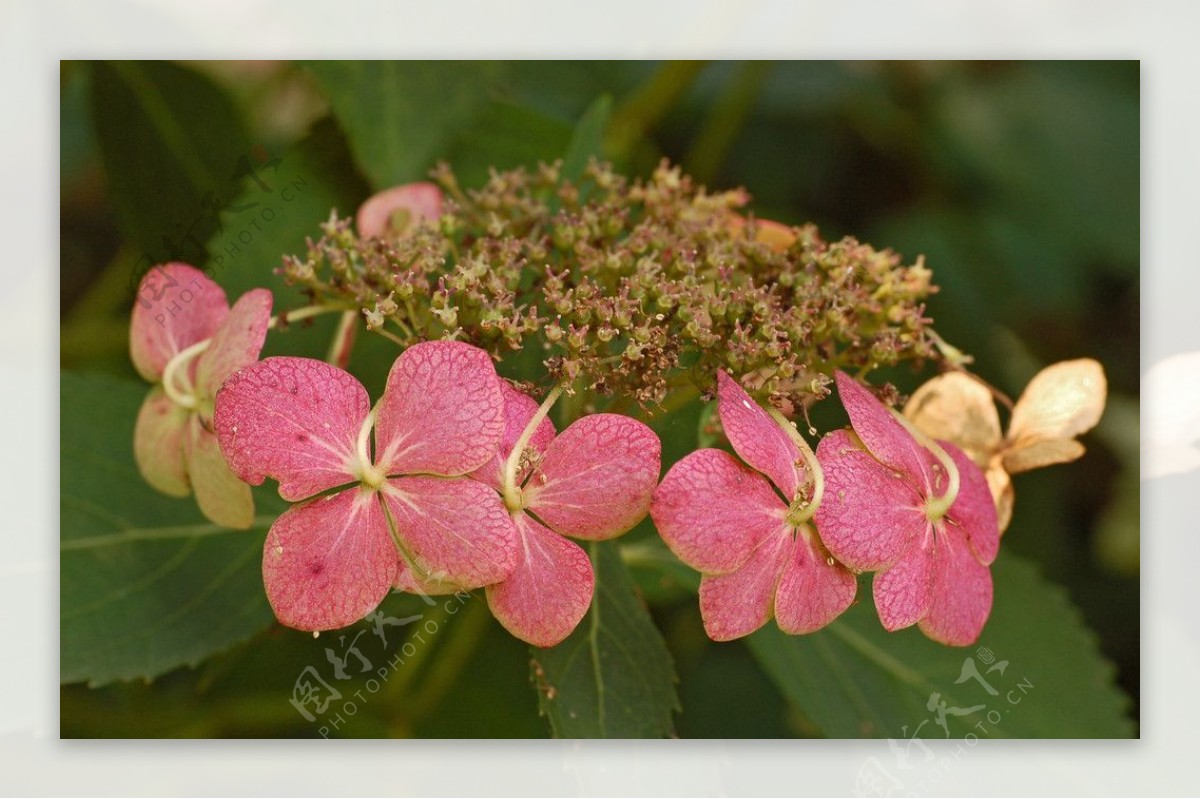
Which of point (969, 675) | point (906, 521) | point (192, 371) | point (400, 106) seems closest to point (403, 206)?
point (400, 106)

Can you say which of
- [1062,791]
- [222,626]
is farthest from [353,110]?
[1062,791]

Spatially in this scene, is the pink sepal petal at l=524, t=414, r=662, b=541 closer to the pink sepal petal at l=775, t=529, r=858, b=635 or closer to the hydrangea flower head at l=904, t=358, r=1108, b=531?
the pink sepal petal at l=775, t=529, r=858, b=635

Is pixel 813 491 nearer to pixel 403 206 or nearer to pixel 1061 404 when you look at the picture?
pixel 1061 404

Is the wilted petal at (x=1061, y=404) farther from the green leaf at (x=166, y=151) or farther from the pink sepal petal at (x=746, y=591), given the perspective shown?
the green leaf at (x=166, y=151)

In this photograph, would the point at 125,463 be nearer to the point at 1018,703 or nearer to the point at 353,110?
the point at 353,110

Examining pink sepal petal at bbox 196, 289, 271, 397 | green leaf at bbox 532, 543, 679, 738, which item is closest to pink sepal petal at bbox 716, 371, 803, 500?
green leaf at bbox 532, 543, 679, 738

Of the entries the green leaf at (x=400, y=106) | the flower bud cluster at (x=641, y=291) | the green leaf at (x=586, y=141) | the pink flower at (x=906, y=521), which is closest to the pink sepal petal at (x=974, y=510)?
the pink flower at (x=906, y=521)

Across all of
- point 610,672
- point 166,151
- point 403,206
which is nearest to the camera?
point 610,672
